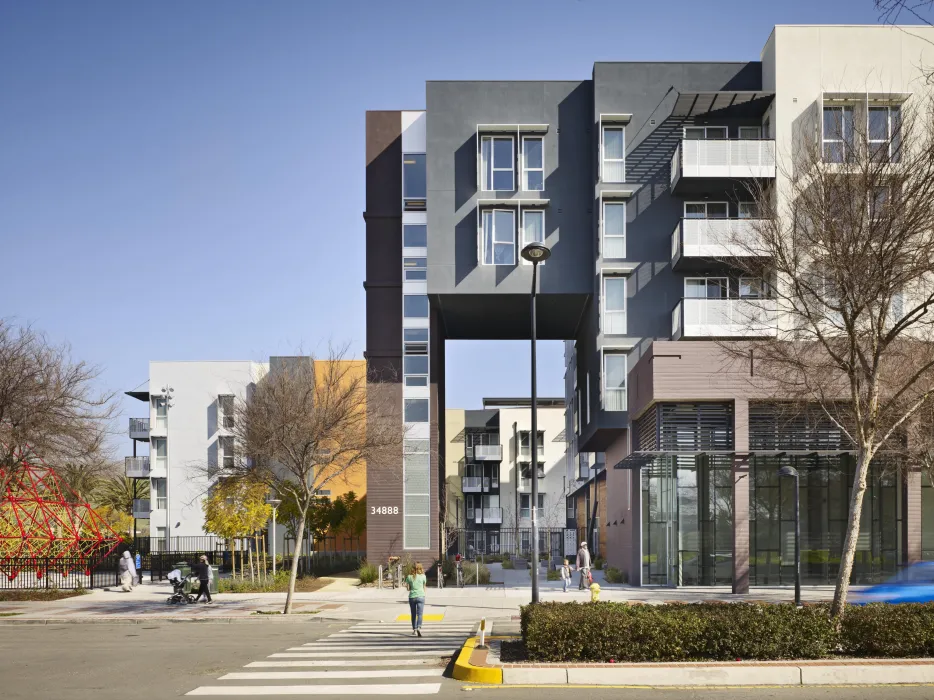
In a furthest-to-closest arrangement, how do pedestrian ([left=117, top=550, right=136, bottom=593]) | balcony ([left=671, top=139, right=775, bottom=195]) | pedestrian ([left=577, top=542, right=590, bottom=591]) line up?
balcony ([left=671, top=139, right=775, bottom=195])
pedestrian ([left=117, top=550, right=136, bottom=593])
pedestrian ([left=577, top=542, right=590, bottom=591])

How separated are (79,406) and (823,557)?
27.7m

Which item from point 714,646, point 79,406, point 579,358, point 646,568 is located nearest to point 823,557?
point 646,568

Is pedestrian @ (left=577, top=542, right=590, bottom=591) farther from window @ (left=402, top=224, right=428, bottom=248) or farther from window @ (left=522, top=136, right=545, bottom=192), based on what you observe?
window @ (left=522, top=136, right=545, bottom=192)

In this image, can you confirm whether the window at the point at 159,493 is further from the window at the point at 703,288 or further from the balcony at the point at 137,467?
the window at the point at 703,288

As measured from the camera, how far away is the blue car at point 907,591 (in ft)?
68.0

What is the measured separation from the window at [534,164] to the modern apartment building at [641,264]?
0.08 m

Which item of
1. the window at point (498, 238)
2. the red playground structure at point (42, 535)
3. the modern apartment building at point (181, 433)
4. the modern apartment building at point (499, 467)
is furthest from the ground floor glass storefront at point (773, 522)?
the modern apartment building at point (499, 467)

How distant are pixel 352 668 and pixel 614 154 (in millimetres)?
27381

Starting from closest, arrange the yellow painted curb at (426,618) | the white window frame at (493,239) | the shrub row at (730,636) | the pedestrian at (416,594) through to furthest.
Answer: the shrub row at (730,636), the pedestrian at (416,594), the yellow painted curb at (426,618), the white window frame at (493,239)

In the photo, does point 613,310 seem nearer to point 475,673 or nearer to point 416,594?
point 416,594

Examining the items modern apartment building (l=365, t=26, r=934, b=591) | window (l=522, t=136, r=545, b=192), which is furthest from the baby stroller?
window (l=522, t=136, r=545, b=192)

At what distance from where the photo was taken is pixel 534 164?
38875mm

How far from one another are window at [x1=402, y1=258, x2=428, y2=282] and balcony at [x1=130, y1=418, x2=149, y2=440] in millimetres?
41506

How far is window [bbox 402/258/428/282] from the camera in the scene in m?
40.0
